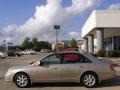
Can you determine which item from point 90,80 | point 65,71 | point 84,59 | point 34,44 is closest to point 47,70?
point 65,71

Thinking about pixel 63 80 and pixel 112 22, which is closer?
pixel 63 80

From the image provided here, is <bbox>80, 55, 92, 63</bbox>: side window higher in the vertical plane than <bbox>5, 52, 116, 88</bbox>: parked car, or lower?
higher

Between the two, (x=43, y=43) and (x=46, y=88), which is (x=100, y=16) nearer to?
(x=46, y=88)

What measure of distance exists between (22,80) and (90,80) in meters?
2.76

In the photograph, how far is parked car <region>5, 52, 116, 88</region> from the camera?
13.1m

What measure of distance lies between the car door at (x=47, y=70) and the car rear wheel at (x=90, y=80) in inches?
44.1

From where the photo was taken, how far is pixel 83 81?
43.3 feet

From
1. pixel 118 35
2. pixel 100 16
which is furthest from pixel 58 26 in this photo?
pixel 100 16

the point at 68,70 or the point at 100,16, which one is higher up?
the point at 100,16

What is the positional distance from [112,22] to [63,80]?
85.7 feet

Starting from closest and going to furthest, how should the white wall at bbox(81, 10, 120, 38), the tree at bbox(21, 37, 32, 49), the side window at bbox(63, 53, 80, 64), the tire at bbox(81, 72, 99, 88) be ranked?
the tire at bbox(81, 72, 99, 88) < the side window at bbox(63, 53, 80, 64) < the white wall at bbox(81, 10, 120, 38) < the tree at bbox(21, 37, 32, 49)

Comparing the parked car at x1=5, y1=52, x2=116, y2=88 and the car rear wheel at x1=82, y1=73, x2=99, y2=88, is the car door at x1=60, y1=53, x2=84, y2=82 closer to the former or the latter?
the parked car at x1=5, y1=52, x2=116, y2=88

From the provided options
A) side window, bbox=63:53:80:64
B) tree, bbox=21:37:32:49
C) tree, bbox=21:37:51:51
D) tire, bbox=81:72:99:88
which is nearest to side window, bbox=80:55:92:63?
side window, bbox=63:53:80:64

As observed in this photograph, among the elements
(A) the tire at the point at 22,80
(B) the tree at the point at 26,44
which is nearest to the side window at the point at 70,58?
(A) the tire at the point at 22,80
